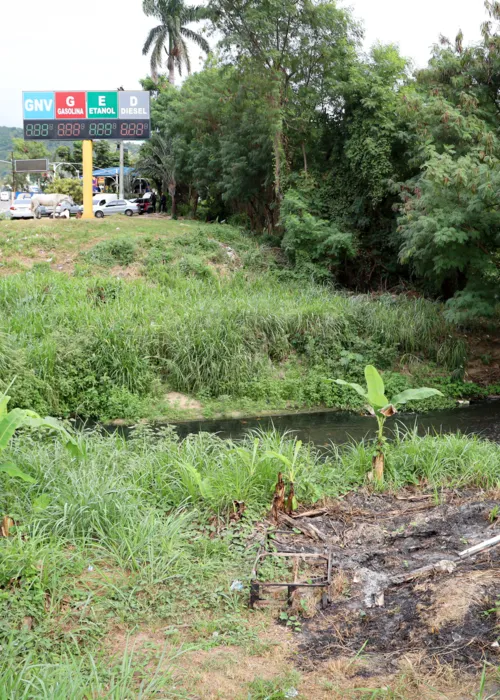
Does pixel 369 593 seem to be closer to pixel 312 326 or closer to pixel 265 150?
pixel 312 326

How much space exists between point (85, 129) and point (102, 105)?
3.40ft

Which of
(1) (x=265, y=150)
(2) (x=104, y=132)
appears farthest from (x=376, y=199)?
(2) (x=104, y=132)

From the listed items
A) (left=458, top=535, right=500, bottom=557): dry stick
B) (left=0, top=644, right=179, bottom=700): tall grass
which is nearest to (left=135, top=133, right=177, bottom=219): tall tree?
(left=458, top=535, right=500, bottom=557): dry stick

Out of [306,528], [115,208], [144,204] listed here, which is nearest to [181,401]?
[306,528]

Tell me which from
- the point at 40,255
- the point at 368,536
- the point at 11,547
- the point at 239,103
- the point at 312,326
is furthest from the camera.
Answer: the point at 239,103

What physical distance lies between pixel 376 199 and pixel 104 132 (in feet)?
33.0

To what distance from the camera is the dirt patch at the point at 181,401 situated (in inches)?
546

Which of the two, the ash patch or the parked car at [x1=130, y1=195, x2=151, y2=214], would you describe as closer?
the ash patch

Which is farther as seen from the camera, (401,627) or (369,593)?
(369,593)

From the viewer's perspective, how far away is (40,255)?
65.8ft

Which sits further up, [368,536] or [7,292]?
[7,292]

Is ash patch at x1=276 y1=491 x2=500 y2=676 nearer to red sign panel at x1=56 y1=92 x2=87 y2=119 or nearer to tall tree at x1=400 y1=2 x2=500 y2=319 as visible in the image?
tall tree at x1=400 y1=2 x2=500 y2=319

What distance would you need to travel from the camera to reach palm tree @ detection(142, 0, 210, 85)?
4406 cm

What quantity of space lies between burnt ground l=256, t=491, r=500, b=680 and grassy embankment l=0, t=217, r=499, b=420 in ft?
21.6
